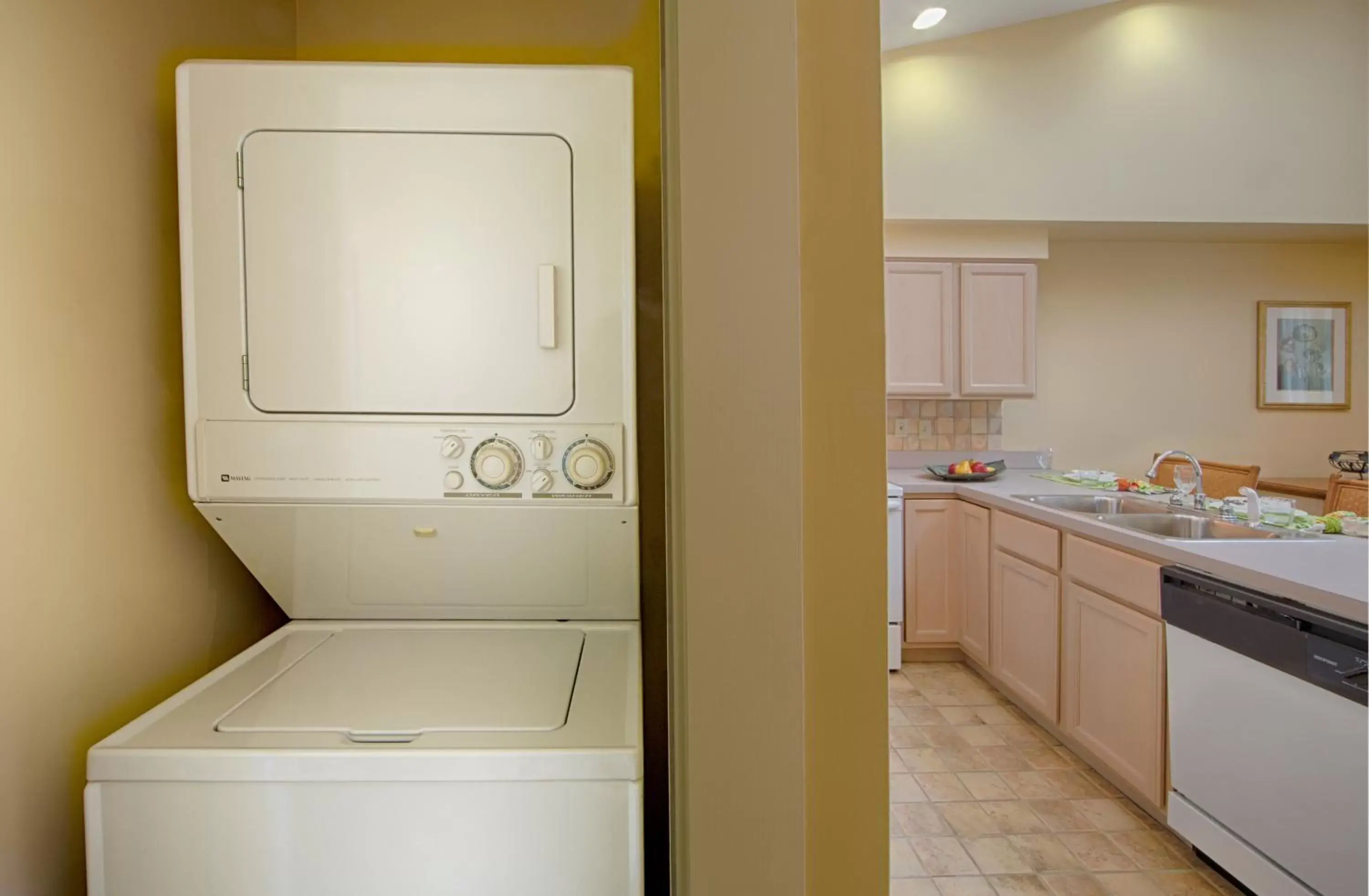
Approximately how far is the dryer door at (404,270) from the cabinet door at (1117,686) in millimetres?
2203

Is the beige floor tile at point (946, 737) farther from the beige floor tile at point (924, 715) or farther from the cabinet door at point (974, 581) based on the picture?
the cabinet door at point (974, 581)

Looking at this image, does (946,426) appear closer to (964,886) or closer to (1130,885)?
(1130,885)

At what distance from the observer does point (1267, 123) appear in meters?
4.21

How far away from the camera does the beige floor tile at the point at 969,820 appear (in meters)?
2.40

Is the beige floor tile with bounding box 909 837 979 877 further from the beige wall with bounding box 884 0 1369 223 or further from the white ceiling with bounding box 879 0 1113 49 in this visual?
the white ceiling with bounding box 879 0 1113 49

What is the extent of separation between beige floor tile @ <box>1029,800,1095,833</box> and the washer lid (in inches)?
78.4

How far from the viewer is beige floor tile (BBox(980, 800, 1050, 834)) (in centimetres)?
241

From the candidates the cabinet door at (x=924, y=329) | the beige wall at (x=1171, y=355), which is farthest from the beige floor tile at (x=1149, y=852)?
the beige wall at (x=1171, y=355)

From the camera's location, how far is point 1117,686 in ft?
8.26

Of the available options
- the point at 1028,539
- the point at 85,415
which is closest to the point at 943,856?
the point at 1028,539

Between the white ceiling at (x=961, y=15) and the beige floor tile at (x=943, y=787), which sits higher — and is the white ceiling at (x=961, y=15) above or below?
above

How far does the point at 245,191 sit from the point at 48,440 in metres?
0.45

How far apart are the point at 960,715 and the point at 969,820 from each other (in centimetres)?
91

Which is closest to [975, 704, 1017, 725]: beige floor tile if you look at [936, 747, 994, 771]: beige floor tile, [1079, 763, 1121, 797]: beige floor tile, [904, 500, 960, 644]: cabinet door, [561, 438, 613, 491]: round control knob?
[936, 747, 994, 771]: beige floor tile
